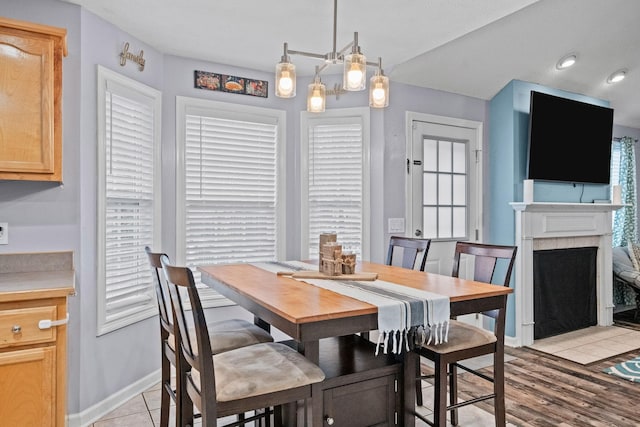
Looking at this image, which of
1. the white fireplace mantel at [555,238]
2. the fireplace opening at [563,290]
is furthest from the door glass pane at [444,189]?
the fireplace opening at [563,290]

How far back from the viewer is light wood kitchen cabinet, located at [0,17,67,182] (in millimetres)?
2162

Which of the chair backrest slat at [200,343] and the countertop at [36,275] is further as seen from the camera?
the countertop at [36,275]

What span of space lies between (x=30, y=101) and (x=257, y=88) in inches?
73.3

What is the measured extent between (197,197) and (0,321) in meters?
1.81

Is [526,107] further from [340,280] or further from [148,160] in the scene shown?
[148,160]

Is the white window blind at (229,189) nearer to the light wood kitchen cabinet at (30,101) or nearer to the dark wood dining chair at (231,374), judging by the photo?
the light wood kitchen cabinet at (30,101)

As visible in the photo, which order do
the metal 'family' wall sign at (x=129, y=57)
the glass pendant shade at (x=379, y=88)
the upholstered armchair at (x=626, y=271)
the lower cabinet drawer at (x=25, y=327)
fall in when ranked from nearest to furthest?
1. the lower cabinet drawer at (x=25, y=327)
2. the glass pendant shade at (x=379, y=88)
3. the metal 'family' wall sign at (x=129, y=57)
4. the upholstered armchair at (x=626, y=271)

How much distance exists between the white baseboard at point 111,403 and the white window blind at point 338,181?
1.60 metres

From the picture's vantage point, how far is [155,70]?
3250 mm

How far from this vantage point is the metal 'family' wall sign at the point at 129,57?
9.37ft

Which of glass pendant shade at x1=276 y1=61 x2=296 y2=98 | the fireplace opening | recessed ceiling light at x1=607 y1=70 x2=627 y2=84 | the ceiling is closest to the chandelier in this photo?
glass pendant shade at x1=276 y1=61 x2=296 y2=98

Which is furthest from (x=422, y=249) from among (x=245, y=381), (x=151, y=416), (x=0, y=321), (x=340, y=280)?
(x=0, y=321)

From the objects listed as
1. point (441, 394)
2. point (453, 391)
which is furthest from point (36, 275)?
point (453, 391)

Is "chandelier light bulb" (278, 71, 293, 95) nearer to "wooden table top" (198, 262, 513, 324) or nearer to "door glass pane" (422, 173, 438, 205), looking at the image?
"wooden table top" (198, 262, 513, 324)
